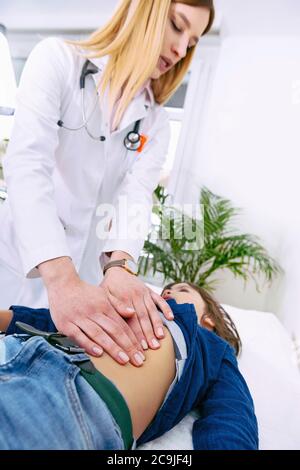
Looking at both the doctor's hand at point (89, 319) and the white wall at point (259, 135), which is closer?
the doctor's hand at point (89, 319)

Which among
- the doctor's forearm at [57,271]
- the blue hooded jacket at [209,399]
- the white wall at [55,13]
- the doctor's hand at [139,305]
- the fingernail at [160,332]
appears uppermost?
the white wall at [55,13]

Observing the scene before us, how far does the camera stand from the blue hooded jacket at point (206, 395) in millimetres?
690

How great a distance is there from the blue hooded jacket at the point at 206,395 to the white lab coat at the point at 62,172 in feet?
0.76

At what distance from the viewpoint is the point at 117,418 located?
Answer: 601 mm

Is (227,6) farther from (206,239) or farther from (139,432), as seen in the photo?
(139,432)

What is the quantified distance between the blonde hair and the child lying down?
70cm

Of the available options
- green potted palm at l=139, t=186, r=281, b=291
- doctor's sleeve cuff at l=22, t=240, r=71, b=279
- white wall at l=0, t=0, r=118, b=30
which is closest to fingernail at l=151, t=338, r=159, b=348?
doctor's sleeve cuff at l=22, t=240, r=71, b=279

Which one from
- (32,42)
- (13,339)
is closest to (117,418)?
(13,339)

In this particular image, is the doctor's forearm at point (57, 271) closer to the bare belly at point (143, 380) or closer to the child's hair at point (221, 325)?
the bare belly at point (143, 380)

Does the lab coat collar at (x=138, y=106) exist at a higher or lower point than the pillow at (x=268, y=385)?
higher

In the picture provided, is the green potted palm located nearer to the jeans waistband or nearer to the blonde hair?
the blonde hair

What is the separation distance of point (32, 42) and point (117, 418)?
9.77ft

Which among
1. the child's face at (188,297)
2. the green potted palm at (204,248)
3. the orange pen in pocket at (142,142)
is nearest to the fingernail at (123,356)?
the child's face at (188,297)

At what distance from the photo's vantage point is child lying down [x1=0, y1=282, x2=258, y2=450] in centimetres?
53
